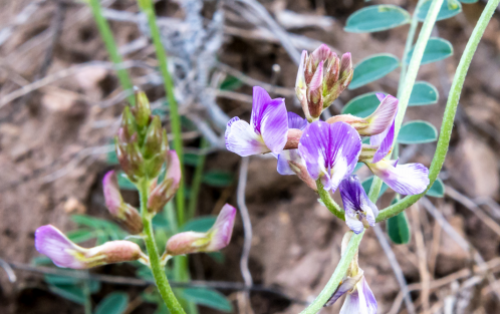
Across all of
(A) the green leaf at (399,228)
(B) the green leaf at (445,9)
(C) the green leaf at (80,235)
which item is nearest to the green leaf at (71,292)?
(C) the green leaf at (80,235)

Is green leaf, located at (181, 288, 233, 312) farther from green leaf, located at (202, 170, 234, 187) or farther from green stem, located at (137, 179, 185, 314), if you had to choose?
green stem, located at (137, 179, 185, 314)

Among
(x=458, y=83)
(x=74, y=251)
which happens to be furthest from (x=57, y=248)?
(x=458, y=83)

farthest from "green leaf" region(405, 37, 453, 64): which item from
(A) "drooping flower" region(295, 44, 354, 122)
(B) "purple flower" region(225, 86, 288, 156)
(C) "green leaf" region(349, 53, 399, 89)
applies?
(B) "purple flower" region(225, 86, 288, 156)

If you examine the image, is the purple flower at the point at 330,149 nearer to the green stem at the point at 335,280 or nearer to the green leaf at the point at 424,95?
the green stem at the point at 335,280

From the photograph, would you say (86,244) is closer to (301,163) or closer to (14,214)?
(14,214)

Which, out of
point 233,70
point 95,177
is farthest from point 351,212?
point 95,177

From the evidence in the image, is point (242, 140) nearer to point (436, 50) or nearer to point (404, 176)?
point (404, 176)
